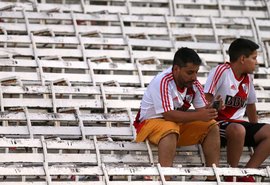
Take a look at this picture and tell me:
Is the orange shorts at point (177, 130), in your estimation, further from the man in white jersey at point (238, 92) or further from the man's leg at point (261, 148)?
the man's leg at point (261, 148)

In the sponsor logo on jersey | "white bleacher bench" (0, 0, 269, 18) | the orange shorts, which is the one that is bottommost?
the orange shorts

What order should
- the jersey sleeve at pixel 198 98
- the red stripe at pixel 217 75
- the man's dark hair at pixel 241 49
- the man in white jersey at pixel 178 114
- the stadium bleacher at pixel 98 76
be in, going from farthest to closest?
the man's dark hair at pixel 241 49, the red stripe at pixel 217 75, the jersey sleeve at pixel 198 98, the man in white jersey at pixel 178 114, the stadium bleacher at pixel 98 76

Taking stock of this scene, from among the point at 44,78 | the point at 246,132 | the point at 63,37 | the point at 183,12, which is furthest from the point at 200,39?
the point at 246,132

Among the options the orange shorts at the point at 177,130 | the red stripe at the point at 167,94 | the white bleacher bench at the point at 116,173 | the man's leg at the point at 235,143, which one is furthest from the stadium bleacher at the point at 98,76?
the red stripe at the point at 167,94

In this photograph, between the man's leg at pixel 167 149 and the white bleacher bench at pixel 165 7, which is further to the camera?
the white bleacher bench at pixel 165 7

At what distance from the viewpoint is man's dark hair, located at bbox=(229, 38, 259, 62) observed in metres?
9.91

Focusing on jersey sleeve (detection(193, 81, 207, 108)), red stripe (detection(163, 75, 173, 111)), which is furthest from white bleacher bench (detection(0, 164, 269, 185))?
jersey sleeve (detection(193, 81, 207, 108))

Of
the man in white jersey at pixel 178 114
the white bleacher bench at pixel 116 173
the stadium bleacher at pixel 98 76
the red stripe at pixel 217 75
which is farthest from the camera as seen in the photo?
the red stripe at pixel 217 75

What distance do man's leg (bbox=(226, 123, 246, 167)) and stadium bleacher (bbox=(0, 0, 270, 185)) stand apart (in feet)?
0.82

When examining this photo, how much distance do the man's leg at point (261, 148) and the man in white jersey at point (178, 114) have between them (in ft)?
1.11

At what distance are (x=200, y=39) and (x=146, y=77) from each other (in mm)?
1769

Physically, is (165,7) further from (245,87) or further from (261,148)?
(261,148)

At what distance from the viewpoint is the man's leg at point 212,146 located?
9.30 metres

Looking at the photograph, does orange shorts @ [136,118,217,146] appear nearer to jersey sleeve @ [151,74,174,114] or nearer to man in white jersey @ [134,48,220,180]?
man in white jersey @ [134,48,220,180]
